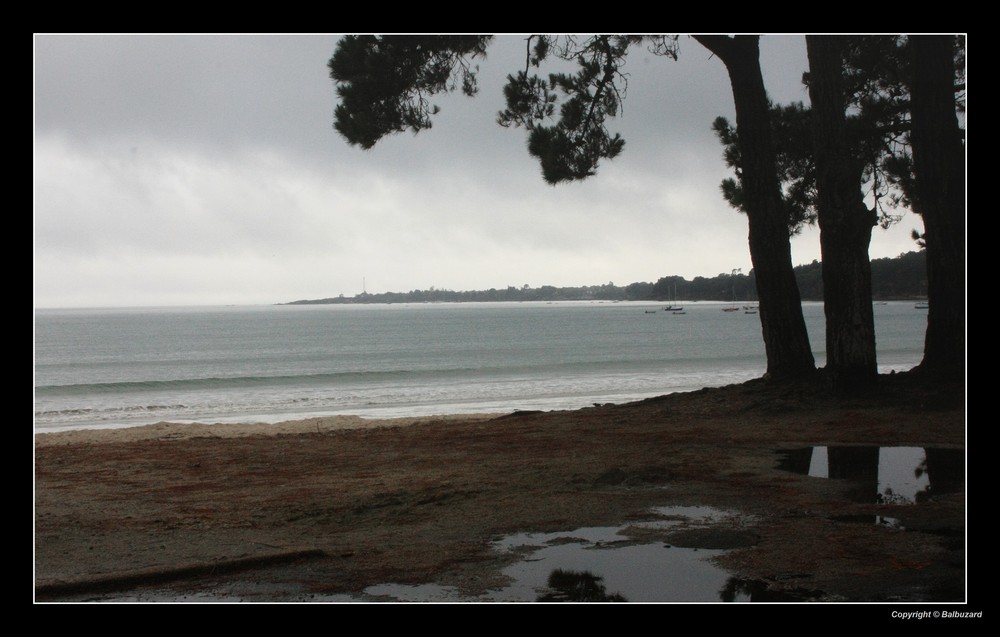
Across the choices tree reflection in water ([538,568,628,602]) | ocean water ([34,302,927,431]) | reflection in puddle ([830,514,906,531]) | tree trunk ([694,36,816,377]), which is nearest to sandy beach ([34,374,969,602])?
reflection in puddle ([830,514,906,531])

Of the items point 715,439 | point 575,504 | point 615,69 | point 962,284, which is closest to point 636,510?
point 575,504

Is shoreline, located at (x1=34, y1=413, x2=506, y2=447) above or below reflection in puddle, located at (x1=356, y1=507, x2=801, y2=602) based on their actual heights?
Answer: below

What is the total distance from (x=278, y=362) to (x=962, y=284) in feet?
132

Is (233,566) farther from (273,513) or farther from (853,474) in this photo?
(853,474)

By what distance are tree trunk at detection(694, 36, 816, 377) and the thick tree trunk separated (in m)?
1.08

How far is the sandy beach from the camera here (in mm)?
4516

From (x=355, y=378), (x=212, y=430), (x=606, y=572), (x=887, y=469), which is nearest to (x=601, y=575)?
(x=606, y=572)

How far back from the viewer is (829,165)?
38.3 ft

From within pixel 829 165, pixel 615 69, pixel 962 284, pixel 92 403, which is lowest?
pixel 92 403

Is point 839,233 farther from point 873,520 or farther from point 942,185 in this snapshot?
point 873,520

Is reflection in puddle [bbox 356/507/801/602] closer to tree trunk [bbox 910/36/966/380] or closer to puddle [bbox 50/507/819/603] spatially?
puddle [bbox 50/507/819/603]

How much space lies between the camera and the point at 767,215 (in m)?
13.0

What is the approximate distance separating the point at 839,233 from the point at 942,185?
197 centimetres

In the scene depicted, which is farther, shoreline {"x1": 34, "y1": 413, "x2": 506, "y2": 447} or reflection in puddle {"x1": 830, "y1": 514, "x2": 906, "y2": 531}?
shoreline {"x1": 34, "y1": 413, "x2": 506, "y2": 447}
